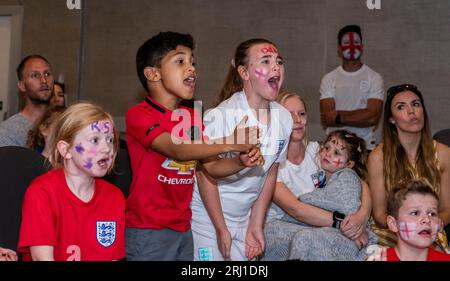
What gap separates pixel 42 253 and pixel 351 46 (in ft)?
15.4

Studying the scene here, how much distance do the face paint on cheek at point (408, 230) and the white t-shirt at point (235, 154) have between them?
77cm

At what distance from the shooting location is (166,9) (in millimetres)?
7426

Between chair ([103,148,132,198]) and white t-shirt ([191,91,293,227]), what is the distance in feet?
1.35

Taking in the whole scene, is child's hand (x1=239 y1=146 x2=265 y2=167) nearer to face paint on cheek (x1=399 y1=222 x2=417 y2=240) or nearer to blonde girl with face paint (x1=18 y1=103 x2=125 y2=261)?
blonde girl with face paint (x1=18 y1=103 x2=125 y2=261)

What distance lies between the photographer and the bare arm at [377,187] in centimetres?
363

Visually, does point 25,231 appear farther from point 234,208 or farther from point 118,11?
point 118,11

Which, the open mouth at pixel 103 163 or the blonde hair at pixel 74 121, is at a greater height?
the blonde hair at pixel 74 121

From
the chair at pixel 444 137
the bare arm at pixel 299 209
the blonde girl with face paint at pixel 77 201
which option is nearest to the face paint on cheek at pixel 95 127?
the blonde girl with face paint at pixel 77 201

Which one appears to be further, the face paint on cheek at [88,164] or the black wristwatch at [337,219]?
the black wristwatch at [337,219]

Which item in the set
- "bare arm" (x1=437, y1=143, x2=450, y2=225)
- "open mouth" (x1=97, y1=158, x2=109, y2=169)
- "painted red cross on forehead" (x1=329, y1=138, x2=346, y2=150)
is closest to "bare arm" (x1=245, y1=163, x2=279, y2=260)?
"painted red cross on forehead" (x1=329, y1=138, x2=346, y2=150)

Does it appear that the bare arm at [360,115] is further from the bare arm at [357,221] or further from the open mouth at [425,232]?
the open mouth at [425,232]

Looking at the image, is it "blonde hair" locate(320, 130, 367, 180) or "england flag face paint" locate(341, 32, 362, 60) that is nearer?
"blonde hair" locate(320, 130, 367, 180)

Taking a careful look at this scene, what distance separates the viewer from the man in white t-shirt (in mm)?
6086

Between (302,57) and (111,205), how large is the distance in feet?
15.3
